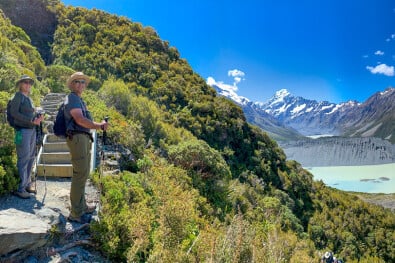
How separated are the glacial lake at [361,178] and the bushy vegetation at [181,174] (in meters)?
59.9

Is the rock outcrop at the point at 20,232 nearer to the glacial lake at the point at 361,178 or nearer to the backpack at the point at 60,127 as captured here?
the backpack at the point at 60,127

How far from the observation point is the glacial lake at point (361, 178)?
86.2 meters

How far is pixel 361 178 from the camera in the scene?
96.1 metres

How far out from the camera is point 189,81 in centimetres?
2859

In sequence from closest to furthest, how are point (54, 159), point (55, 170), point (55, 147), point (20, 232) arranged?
point (20, 232) → point (55, 170) → point (54, 159) → point (55, 147)

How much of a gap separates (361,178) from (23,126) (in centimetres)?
10384

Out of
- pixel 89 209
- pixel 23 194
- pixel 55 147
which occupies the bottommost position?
pixel 89 209

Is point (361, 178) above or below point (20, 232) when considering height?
below

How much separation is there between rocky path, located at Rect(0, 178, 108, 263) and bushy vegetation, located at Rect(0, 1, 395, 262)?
24 cm

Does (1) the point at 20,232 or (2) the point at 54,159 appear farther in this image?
(2) the point at 54,159

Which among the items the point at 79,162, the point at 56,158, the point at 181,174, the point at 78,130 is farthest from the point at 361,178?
the point at 78,130

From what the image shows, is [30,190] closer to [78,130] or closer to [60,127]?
[60,127]

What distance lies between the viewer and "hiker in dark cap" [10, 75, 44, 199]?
4.92 m

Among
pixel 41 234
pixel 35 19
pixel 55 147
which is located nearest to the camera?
pixel 41 234
